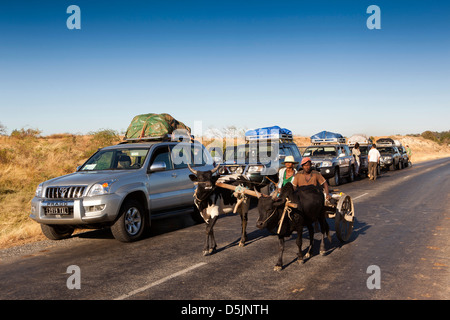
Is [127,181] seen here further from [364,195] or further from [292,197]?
[364,195]

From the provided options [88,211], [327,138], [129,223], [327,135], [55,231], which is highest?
[327,135]

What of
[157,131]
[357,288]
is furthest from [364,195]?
[357,288]

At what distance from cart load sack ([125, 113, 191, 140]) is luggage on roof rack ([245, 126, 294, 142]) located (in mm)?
3583

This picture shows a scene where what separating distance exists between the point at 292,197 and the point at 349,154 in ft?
56.5

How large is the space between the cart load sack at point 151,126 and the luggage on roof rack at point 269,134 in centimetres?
358

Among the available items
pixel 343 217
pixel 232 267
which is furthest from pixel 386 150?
pixel 232 267

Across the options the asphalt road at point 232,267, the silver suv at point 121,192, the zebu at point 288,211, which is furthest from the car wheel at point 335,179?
the zebu at point 288,211

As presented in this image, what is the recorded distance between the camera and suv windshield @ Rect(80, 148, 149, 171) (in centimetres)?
948

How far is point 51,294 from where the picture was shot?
5391 mm

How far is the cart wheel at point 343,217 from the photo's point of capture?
7473 mm

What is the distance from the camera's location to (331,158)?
20047 millimetres

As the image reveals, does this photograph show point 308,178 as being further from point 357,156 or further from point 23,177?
point 357,156

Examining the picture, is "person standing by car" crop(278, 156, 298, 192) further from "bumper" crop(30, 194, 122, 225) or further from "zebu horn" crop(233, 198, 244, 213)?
"bumper" crop(30, 194, 122, 225)

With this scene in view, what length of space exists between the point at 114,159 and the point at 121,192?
1793 mm
